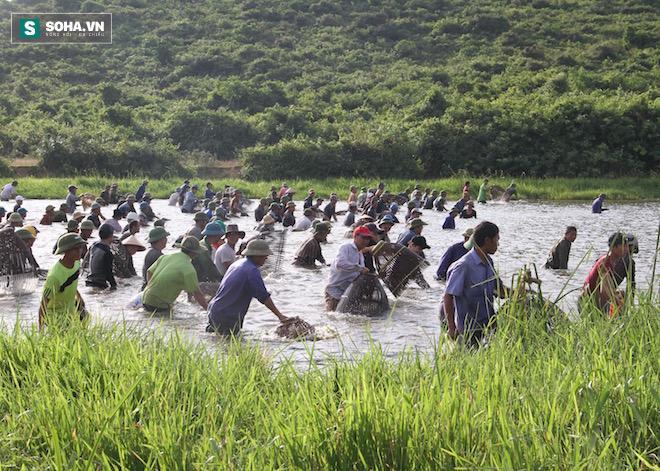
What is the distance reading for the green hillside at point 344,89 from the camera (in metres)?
45.8

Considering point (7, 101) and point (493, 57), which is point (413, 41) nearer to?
point (493, 57)

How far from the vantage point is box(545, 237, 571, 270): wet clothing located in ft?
49.4

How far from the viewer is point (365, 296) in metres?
11.1

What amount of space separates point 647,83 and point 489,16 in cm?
3247

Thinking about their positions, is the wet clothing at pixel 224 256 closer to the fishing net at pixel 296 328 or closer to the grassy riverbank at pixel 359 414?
the fishing net at pixel 296 328

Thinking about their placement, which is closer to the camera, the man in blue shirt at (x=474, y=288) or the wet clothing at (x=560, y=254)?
the man in blue shirt at (x=474, y=288)

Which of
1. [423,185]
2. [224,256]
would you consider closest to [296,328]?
[224,256]

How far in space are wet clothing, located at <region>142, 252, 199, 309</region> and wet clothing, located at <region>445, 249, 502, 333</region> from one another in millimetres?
3941

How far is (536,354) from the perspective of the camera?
5.39 meters

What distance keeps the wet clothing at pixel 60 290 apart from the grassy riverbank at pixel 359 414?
2.01m

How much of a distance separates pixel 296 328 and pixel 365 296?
7.44 feet

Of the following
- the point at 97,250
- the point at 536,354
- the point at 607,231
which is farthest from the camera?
the point at 607,231

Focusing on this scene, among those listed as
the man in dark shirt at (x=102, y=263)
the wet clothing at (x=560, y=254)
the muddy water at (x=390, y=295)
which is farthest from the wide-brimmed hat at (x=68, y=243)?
the wet clothing at (x=560, y=254)

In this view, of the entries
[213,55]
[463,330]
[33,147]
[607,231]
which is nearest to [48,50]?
[213,55]
